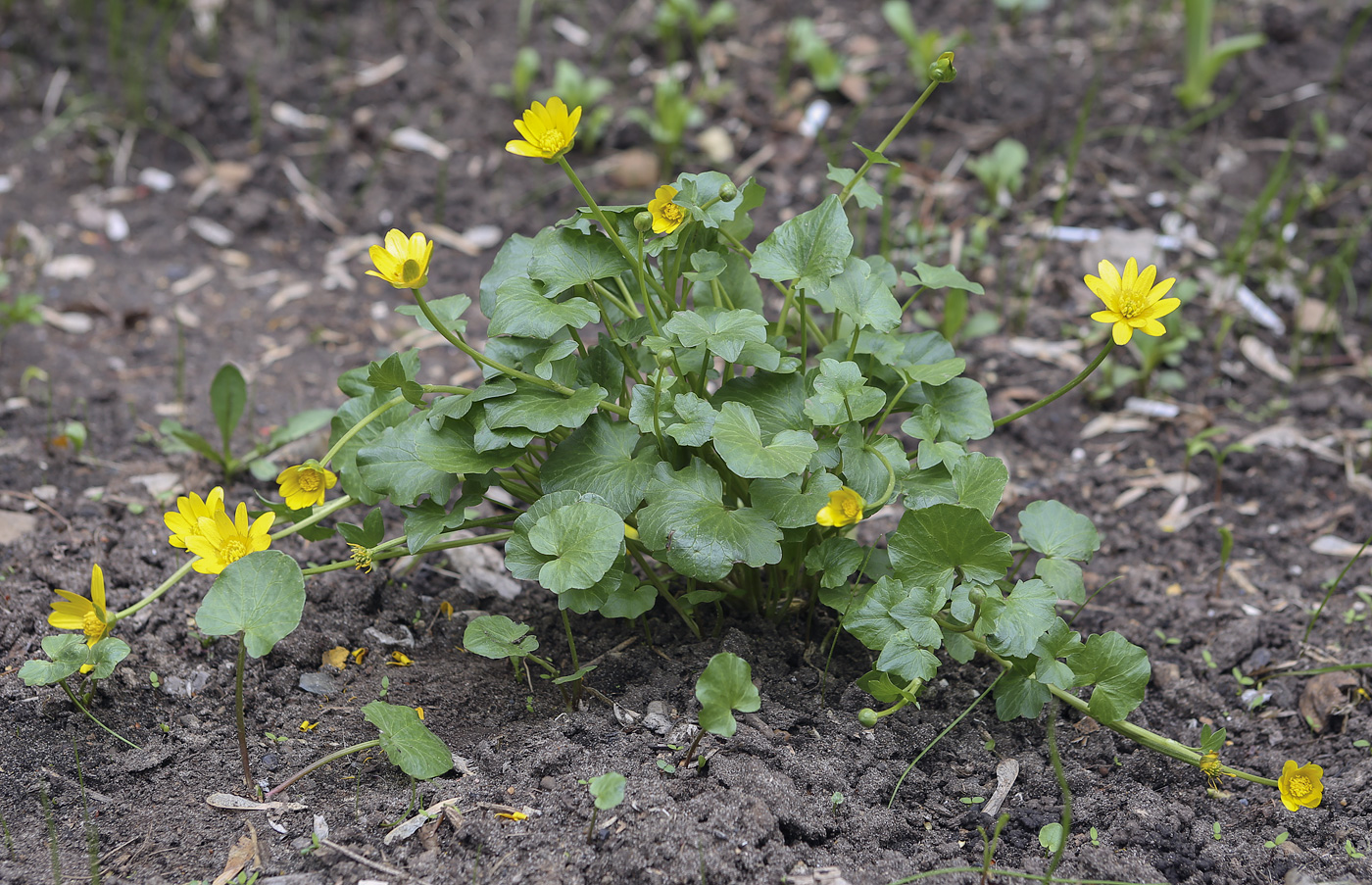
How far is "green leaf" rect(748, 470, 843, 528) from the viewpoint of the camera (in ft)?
4.82

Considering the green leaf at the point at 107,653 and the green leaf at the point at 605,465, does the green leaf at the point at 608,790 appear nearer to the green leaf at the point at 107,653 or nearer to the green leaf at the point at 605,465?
the green leaf at the point at 605,465

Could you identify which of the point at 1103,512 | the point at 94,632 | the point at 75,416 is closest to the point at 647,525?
the point at 94,632

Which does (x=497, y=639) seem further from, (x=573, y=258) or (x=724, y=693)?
(x=573, y=258)

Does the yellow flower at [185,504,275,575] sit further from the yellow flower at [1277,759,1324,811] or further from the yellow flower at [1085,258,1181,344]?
the yellow flower at [1277,759,1324,811]

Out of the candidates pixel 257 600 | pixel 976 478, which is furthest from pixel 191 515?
pixel 976 478

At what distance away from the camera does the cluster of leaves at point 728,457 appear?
1.46m

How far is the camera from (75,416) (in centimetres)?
255

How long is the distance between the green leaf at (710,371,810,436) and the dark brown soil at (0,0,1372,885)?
0.44 meters

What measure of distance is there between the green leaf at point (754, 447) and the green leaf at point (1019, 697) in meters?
0.52

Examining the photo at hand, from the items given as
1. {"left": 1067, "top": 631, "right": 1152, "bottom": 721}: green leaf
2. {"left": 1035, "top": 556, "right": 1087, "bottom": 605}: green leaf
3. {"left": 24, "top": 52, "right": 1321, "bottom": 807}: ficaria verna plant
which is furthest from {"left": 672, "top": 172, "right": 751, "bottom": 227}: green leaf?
{"left": 1067, "top": 631, "right": 1152, "bottom": 721}: green leaf

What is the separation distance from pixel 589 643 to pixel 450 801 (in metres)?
0.43

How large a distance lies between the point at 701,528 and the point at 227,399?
1.34 meters

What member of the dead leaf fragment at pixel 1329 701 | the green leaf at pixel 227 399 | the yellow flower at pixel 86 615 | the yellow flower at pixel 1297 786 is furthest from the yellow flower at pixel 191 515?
the dead leaf fragment at pixel 1329 701

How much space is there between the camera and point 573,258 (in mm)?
1616
